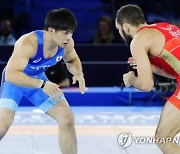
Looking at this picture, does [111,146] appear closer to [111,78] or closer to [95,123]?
[95,123]

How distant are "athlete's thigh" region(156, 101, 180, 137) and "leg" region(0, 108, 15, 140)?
1.21 m

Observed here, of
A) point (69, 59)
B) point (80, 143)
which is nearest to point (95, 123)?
point (80, 143)

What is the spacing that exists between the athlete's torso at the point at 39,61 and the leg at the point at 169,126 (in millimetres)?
1071

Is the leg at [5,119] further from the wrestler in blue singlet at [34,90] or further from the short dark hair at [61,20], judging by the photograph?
the short dark hair at [61,20]

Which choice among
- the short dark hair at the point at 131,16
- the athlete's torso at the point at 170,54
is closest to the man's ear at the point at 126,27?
the short dark hair at the point at 131,16

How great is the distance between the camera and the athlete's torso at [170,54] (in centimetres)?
387

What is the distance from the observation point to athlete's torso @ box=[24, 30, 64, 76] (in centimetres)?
424

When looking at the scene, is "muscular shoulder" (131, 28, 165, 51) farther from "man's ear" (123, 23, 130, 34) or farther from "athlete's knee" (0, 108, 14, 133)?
"athlete's knee" (0, 108, 14, 133)

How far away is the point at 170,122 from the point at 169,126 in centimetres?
3

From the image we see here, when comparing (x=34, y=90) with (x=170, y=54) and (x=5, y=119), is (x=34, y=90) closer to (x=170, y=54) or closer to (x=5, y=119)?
(x=5, y=119)

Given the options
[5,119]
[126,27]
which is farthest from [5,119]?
[126,27]

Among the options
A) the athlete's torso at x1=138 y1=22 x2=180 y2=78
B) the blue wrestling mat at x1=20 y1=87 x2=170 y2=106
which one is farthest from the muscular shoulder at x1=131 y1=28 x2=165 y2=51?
the blue wrestling mat at x1=20 y1=87 x2=170 y2=106

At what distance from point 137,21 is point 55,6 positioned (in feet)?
21.4

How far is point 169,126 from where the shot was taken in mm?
3770
